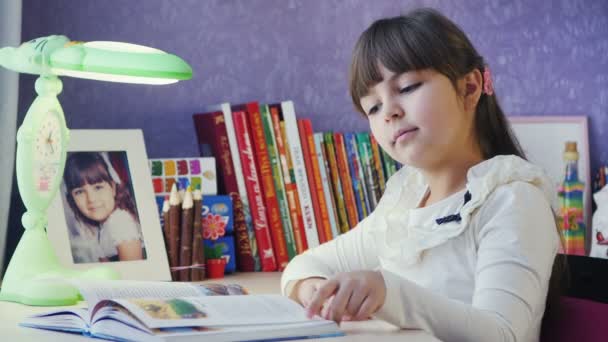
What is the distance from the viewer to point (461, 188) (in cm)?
135

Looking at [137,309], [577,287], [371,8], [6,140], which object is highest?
[371,8]

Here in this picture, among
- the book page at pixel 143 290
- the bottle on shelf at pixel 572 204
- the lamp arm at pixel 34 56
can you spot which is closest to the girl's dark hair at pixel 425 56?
the book page at pixel 143 290

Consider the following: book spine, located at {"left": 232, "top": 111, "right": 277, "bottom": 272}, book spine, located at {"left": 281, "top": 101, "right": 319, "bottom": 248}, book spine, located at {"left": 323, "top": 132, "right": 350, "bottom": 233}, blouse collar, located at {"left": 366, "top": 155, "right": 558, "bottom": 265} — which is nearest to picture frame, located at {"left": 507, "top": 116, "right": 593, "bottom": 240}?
book spine, located at {"left": 323, "top": 132, "right": 350, "bottom": 233}

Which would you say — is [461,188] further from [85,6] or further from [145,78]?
[85,6]

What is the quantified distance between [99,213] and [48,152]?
0.25 metres

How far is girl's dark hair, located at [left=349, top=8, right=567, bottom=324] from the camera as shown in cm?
131

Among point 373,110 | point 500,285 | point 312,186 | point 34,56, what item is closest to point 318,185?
point 312,186

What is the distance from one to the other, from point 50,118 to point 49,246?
0.22 metres

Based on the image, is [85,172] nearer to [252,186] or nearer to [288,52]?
[252,186]

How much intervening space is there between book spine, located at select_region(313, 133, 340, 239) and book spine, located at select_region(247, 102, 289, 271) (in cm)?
13

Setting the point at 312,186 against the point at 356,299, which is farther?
the point at 312,186

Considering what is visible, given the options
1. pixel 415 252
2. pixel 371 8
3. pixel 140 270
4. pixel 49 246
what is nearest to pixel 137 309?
pixel 415 252

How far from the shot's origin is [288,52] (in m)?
2.15

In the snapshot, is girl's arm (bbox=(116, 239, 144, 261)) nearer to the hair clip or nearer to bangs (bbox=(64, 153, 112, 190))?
bangs (bbox=(64, 153, 112, 190))
